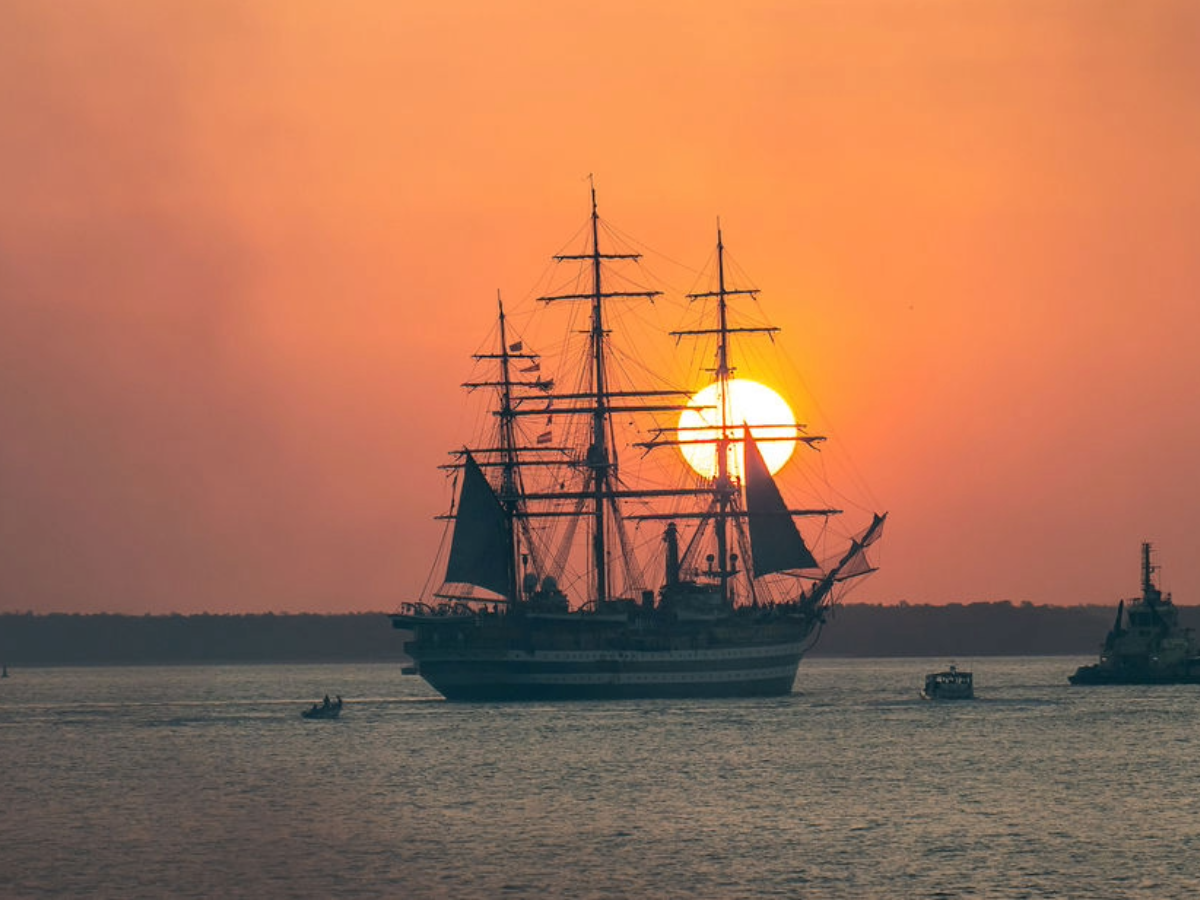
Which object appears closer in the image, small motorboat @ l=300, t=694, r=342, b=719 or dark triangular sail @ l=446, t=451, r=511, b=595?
small motorboat @ l=300, t=694, r=342, b=719

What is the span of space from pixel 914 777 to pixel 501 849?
94.0 ft

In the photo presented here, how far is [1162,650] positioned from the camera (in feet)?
582

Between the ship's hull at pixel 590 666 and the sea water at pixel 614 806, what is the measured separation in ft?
40.4

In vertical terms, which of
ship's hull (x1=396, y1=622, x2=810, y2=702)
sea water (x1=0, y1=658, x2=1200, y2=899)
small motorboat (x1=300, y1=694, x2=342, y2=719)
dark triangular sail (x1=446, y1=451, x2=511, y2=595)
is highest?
dark triangular sail (x1=446, y1=451, x2=511, y2=595)

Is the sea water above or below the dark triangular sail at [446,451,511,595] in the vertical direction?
below

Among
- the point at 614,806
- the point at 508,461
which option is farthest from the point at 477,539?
the point at 614,806

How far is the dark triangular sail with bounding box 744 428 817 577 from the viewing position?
16600 cm

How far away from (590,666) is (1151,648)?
165ft

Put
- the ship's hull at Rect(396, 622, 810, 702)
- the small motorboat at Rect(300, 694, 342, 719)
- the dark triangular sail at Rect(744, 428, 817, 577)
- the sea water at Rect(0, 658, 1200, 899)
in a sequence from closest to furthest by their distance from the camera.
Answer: the sea water at Rect(0, 658, 1200, 899) < the small motorboat at Rect(300, 694, 342, 719) < the ship's hull at Rect(396, 622, 810, 702) < the dark triangular sail at Rect(744, 428, 817, 577)

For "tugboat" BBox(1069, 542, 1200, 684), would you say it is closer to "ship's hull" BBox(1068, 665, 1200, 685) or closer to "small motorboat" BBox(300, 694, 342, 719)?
"ship's hull" BBox(1068, 665, 1200, 685)

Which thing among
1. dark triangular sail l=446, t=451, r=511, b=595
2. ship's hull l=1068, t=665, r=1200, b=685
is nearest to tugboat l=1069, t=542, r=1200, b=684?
ship's hull l=1068, t=665, r=1200, b=685

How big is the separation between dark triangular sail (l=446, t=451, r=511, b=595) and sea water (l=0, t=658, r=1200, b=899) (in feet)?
52.3

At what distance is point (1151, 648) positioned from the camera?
178 m

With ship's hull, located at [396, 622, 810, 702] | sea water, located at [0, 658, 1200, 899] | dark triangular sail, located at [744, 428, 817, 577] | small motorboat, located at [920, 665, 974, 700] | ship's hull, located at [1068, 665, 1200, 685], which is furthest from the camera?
ship's hull, located at [1068, 665, 1200, 685]
